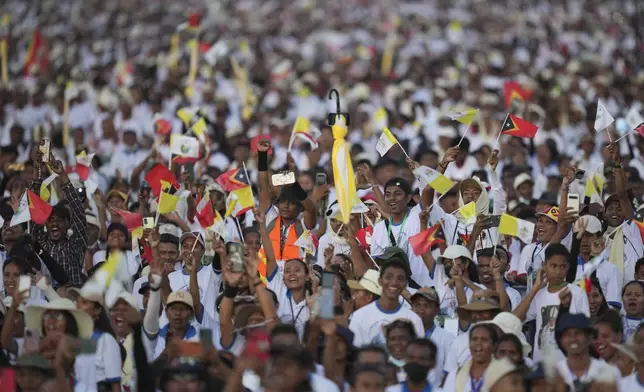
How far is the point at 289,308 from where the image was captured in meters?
10.3

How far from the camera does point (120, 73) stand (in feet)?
81.9

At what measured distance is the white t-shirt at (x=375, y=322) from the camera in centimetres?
955

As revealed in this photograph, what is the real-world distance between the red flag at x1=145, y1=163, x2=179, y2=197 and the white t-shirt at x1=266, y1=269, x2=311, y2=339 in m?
2.82

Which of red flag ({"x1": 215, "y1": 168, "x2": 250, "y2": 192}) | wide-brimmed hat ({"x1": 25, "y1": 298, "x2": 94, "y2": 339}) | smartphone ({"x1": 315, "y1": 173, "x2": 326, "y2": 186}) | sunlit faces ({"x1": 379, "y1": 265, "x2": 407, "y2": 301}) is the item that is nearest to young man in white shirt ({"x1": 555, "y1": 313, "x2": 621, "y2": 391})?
sunlit faces ({"x1": 379, "y1": 265, "x2": 407, "y2": 301})

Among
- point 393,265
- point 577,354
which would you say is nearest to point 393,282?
point 393,265

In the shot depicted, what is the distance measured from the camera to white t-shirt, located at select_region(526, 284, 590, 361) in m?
9.82

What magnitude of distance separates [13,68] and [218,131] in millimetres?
8668

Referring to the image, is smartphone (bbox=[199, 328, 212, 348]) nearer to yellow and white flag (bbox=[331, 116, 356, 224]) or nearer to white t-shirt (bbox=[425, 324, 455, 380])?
white t-shirt (bbox=[425, 324, 455, 380])

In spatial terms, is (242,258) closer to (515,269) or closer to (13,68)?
(515,269)

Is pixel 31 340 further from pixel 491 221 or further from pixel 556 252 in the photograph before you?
pixel 491 221

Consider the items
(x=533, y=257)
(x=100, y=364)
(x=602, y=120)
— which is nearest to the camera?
(x=100, y=364)

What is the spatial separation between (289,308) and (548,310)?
1.93 meters

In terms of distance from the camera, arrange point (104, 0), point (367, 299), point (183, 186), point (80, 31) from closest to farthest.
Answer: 1. point (367, 299)
2. point (183, 186)
3. point (80, 31)
4. point (104, 0)

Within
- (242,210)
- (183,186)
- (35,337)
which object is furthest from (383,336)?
(183,186)
